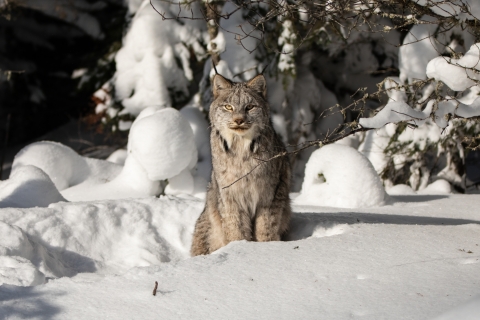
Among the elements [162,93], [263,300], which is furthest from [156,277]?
[162,93]

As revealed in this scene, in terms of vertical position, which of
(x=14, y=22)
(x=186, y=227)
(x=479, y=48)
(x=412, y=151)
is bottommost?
(x=186, y=227)

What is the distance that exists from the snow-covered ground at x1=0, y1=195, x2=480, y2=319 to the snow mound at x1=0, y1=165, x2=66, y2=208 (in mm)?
491

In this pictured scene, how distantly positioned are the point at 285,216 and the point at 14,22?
8260 mm

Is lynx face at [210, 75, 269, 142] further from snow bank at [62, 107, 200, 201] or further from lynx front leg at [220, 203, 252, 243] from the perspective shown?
snow bank at [62, 107, 200, 201]

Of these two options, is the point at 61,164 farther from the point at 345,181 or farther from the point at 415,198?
the point at 415,198

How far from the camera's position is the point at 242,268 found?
3469 millimetres

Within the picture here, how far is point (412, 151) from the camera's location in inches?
305

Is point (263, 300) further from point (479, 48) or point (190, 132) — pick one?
point (190, 132)

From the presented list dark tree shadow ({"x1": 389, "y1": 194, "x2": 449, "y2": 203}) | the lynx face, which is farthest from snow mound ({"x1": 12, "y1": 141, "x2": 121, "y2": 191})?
dark tree shadow ({"x1": 389, "y1": 194, "x2": 449, "y2": 203})

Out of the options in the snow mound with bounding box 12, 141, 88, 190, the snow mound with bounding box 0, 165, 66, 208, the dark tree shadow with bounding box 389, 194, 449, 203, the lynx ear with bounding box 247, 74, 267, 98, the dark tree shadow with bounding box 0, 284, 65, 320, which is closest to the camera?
the dark tree shadow with bounding box 0, 284, 65, 320

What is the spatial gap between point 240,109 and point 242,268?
153 centimetres

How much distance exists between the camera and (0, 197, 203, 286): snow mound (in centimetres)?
488

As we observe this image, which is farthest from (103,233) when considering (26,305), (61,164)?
(61,164)

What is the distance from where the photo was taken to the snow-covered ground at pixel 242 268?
9.48ft
